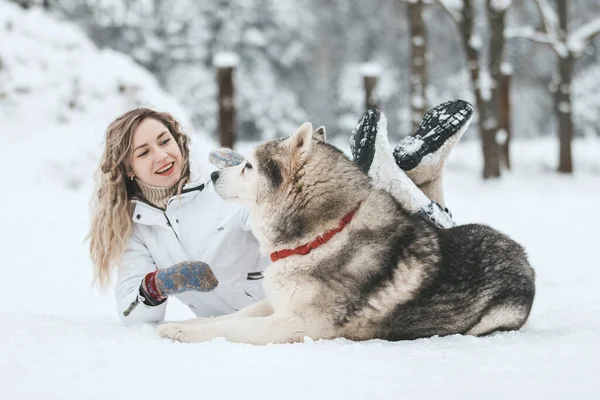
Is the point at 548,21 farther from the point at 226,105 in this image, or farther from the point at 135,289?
the point at 135,289

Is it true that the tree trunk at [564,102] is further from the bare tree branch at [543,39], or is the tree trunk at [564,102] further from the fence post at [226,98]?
the fence post at [226,98]

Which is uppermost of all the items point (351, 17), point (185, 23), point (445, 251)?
point (351, 17)

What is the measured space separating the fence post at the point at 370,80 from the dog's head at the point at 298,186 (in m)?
8.52

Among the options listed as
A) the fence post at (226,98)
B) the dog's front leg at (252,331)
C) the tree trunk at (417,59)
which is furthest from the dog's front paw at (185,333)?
the tree trunk at (417,59)

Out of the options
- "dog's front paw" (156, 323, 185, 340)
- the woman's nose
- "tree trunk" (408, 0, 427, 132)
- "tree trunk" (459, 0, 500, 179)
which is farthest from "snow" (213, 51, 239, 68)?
"dog's front paw" (156, 323, 185, 340)

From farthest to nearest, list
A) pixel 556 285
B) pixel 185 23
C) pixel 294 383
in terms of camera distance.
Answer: pixel 185 23
pixel 556 285
pixel 294 383

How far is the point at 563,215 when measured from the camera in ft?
28.9

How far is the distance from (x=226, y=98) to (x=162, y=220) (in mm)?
6621

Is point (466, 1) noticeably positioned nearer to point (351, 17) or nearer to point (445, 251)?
point (445, 251)

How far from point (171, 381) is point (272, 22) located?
21023 mm

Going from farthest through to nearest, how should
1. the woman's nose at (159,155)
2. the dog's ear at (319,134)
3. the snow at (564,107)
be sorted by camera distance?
the snow at (564,107) < the woman's nose at (159,155) < the dog's ear at (319,134)

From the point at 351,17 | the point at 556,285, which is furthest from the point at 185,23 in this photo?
the point at 556,285

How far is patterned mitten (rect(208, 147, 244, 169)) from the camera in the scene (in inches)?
155

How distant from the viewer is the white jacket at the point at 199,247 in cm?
369
